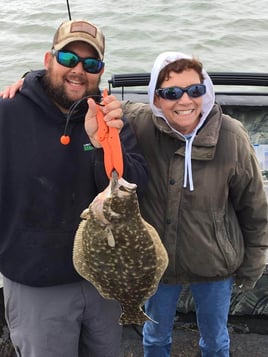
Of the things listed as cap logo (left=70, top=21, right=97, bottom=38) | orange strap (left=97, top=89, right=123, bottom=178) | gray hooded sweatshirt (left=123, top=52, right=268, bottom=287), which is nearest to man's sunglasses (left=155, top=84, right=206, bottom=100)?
gray hooded sweatshirt (left=123, top=52, right=268, bottom=287)

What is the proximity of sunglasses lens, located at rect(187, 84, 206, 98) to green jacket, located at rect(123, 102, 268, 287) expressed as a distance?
0.23 metres

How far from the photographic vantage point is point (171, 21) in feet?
46.8

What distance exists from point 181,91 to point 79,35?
69 cm

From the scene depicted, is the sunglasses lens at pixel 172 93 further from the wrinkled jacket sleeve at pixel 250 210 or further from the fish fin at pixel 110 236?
the fish fin at pixel 110 236

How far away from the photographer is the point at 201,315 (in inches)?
142

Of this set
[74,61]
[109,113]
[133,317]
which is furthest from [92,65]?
[133,317]

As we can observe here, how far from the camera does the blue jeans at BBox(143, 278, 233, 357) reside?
3.47 meters

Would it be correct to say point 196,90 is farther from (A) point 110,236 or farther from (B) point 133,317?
(B) point 133,317

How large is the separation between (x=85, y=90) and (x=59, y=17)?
1252 cm

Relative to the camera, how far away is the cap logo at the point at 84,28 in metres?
2.98

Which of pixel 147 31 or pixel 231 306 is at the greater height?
pixel 147 31

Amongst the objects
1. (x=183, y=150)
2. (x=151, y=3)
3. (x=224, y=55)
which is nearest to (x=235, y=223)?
(x=183, y=150)

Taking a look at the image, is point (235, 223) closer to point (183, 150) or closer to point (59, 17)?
point (183, 150)

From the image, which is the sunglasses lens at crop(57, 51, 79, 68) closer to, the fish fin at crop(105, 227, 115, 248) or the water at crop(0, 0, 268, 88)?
the fish fin at crop(105, 227, 115, 248)
